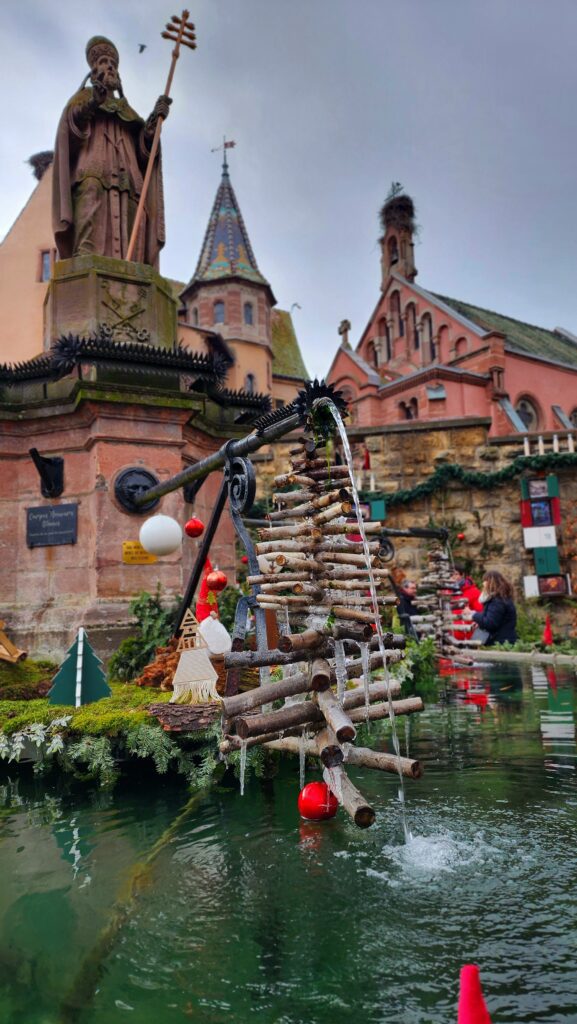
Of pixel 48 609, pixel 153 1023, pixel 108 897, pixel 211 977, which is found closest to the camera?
pixel 153 1023

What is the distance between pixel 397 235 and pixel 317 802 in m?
49.3

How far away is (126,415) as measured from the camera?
26.3ft

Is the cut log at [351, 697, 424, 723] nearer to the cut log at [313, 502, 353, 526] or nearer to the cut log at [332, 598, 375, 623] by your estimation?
the cut log at [332, 598, 375, 623]

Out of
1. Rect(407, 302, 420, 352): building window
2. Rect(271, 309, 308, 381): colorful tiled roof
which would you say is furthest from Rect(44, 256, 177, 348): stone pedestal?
Rect(271, 309, 308, 381): colorful tiled roof

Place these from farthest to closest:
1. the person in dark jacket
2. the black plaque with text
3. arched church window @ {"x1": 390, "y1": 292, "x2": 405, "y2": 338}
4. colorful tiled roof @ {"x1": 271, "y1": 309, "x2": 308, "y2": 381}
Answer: colorful tiled roof @ {"x1": 271, "y1": 309, "x2": 308, "y2": 381} → arched church window @ {"x1": 390, "y1": 292, "x2": 405, "y2": 338} → the person in dark jacket → the black plaque with text

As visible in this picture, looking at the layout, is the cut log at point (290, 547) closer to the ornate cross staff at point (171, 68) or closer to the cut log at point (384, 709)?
the cut log at point (384, 709)

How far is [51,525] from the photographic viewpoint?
26.5ft

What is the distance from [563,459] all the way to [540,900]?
20834 millimetres

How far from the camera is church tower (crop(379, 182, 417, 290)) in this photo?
4794 centimetres

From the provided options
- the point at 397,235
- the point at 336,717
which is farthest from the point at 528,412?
the point at 336,717

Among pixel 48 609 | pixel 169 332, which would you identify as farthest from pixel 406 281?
pixel 48 609

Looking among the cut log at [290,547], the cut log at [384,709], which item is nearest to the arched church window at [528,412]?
the cut log at [384,709]

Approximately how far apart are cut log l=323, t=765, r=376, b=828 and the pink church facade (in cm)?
2692

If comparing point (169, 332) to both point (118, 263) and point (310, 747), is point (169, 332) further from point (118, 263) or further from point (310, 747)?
point (310, 747)
